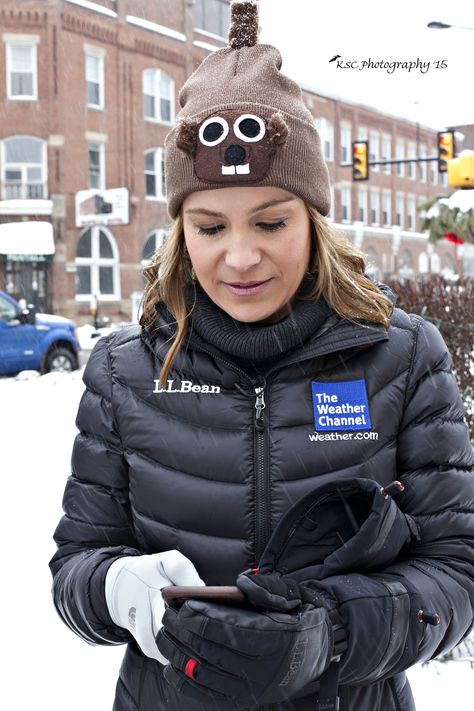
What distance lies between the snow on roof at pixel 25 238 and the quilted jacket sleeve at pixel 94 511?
2592cm

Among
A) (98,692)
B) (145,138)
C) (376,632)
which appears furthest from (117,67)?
(376,632)

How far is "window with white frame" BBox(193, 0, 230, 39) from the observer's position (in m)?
32.5

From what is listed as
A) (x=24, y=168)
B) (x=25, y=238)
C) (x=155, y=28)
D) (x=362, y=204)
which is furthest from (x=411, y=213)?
(x=25, y=238)

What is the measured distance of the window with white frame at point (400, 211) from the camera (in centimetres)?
4547

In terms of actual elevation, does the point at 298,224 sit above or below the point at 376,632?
above

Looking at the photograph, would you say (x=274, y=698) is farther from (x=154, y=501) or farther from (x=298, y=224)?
(x=298, y=224)

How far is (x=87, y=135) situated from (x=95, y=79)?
222 centimetres

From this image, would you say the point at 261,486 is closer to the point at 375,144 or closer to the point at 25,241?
the point at 25,241

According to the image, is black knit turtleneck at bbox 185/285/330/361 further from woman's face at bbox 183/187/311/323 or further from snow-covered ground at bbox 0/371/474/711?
snow-covered ground at bbox 0/371/474/711

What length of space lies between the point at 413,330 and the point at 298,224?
14.2 inches

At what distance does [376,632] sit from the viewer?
145 centimetres

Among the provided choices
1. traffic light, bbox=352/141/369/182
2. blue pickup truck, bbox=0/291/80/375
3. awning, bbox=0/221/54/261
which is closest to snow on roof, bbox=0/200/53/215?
awning, bbox=0/221/54/261

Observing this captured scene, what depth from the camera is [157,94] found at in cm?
3078

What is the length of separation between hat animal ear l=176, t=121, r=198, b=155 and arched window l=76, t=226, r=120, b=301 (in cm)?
2734
